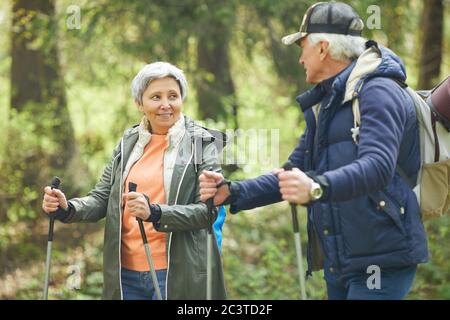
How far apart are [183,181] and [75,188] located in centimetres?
534

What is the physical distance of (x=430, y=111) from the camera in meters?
3.31

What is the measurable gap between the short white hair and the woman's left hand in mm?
1118

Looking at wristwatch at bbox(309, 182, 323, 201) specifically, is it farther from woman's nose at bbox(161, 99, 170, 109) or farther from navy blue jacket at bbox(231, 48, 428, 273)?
woman's nose at bbox(161, 99, 170, 109)

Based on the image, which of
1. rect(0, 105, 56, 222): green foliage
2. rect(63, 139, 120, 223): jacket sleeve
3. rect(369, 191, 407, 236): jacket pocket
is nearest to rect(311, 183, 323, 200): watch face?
rect(369, 191, 407, 236): jacket pocket

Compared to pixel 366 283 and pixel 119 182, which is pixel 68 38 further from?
pixel 366 283

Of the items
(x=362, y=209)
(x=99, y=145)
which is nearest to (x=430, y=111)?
(x=362, y=209)

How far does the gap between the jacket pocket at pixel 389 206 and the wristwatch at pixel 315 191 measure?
0.41 meters

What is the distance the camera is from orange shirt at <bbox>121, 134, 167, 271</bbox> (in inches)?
148

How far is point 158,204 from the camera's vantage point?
371 cm

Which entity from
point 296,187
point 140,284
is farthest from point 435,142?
point 140,284

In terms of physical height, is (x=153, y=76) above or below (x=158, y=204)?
above

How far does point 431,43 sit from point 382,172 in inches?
323

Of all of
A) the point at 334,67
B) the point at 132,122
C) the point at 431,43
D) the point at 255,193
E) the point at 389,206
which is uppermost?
the point at 431,43

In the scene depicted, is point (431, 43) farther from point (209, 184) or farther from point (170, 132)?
point (209, 184)
